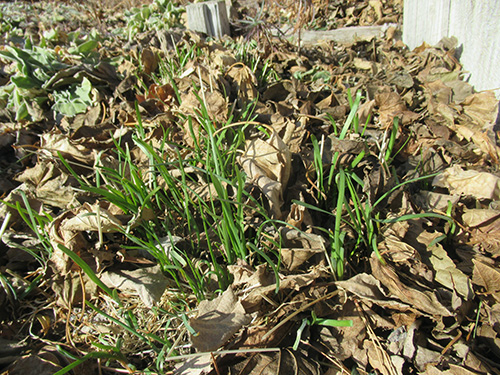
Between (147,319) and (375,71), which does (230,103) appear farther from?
(147,319)

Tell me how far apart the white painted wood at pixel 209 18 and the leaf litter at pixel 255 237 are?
1512 mm

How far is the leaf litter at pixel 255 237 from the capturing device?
39.2 inches

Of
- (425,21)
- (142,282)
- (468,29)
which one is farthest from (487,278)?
(425,21)

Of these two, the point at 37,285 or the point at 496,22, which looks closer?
the point at 37,285

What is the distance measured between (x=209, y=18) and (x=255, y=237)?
2745 mm

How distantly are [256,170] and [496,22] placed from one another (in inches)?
67.1

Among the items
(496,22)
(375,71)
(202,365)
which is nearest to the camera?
(202,365)

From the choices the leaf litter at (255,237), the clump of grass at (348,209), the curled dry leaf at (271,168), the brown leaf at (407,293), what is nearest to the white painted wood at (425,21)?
the leaf litter at (255,237)

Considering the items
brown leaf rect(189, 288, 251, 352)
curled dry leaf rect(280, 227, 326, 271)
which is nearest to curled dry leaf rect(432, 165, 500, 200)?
curled dry leaf rect(280, 227, 326, 271)

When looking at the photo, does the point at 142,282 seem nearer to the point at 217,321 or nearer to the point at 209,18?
the point at 217,321

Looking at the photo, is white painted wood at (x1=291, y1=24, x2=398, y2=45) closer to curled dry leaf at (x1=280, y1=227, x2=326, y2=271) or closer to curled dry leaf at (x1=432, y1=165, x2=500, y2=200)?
curled dry leaf at (x1=432, y1=165, x2=500, y2=200)

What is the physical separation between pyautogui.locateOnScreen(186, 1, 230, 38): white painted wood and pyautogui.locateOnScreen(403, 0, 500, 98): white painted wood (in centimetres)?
173

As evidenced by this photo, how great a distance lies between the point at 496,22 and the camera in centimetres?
179

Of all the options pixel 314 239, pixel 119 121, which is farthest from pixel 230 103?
pixel 314 239
